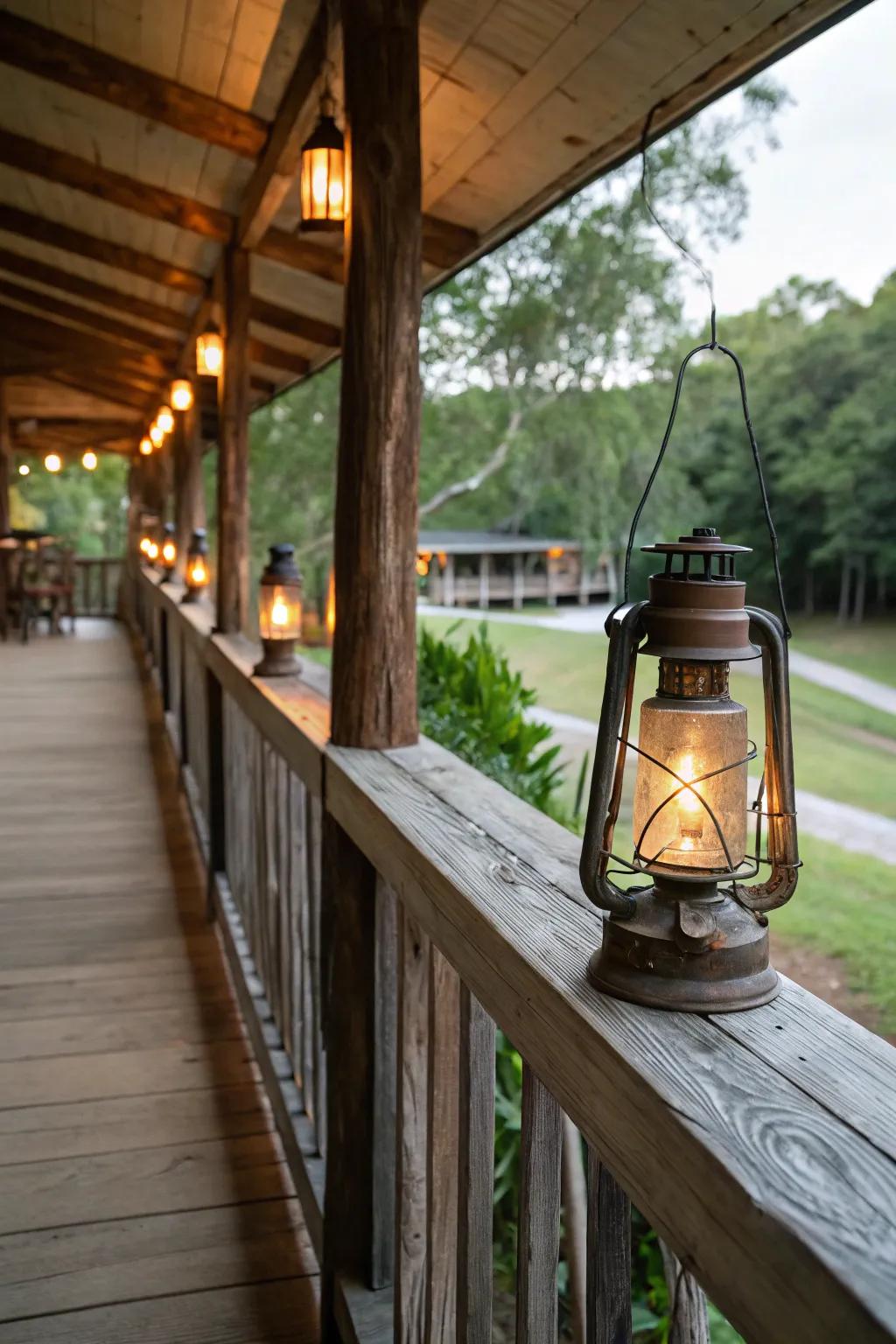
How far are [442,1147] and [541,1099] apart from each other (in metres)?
0.40

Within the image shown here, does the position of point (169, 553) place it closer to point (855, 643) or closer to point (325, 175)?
point (325, 175)

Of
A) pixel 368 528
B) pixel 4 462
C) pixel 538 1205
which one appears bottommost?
pixel 538 1205

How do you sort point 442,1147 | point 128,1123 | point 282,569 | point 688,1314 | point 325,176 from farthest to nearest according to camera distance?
point 282,569 < point 325,176 < point 128,1123 < point 442,1147 < point 688,1314

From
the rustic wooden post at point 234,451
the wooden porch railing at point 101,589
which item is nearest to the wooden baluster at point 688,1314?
the rustic wooden post at point 234,451

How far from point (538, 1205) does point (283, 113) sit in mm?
3373

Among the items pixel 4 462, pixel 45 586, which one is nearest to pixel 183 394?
pixel 45 586

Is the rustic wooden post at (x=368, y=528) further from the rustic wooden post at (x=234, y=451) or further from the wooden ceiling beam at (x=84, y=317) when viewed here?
the wooden ceiling beam at (x=84, y=317)

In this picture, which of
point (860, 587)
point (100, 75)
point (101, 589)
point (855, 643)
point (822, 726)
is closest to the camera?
point (100, 75)

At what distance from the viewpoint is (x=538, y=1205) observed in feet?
3.55

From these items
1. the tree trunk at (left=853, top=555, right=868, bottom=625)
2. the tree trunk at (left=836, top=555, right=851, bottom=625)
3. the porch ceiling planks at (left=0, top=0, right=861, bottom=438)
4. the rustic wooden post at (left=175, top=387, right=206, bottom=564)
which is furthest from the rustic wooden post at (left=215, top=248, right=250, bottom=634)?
the tree trunk at (left=853, top=555, right=868, bottom=625)

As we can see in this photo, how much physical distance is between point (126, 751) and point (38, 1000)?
3.44 metres

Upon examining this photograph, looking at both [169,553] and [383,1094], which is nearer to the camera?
[383,1094]

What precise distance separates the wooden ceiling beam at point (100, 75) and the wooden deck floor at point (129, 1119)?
2.72 meters

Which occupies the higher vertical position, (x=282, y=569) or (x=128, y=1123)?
(x=282, y=569)
